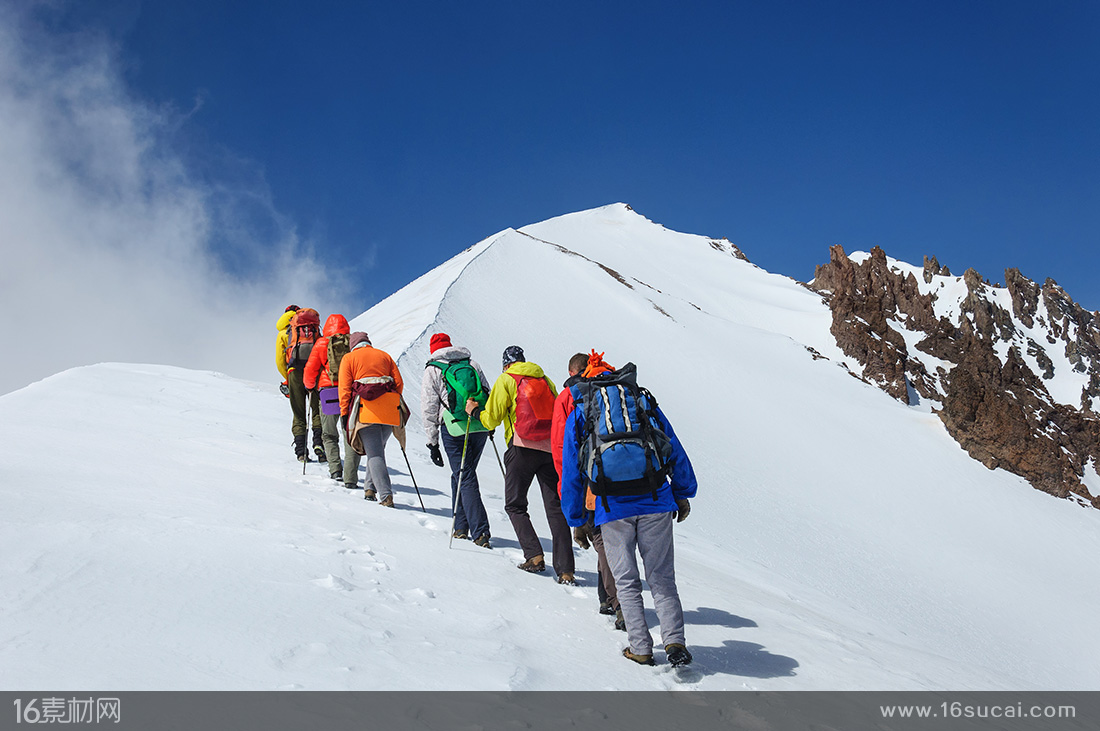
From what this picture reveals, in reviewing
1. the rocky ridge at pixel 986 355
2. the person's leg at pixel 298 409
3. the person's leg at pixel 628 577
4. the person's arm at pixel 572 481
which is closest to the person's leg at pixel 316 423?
the person's leg at pixel 298 409

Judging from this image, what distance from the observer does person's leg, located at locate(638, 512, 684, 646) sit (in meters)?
4.22

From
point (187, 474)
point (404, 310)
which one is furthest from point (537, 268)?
point (187, 474)

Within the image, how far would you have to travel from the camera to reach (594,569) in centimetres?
670

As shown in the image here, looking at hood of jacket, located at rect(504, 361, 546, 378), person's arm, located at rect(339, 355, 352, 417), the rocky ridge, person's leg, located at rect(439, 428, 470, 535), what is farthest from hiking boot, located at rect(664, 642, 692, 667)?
the rocky ridge

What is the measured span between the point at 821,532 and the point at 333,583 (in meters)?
14.3

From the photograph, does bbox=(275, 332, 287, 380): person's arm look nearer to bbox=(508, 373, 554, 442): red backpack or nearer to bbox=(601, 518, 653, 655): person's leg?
bbox=(508, 373, 554, 442): red backpack

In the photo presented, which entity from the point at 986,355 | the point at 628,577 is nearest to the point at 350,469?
the point at 628,577

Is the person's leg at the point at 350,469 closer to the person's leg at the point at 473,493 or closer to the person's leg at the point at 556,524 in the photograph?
the person's leg at the point at 473,493

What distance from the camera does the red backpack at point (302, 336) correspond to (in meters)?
9.12

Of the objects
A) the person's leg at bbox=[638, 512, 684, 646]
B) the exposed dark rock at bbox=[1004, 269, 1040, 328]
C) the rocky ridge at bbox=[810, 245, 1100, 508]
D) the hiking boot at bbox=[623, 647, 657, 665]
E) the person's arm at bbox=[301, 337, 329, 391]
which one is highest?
the exposed dark rock at bbox=[1004, 269, 1040, 328]

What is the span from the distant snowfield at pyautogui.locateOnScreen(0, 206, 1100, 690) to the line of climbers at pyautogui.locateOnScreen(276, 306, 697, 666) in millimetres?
343

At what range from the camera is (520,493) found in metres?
5.95

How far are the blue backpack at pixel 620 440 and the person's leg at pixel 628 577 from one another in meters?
0.22

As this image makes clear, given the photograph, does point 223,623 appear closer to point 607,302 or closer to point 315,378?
point 315,378
